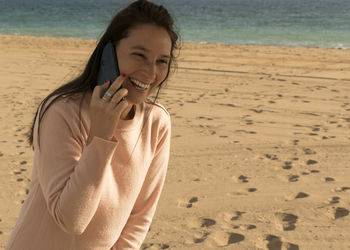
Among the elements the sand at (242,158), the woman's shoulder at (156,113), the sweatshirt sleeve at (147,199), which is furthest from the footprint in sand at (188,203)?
the woman's shoulder at (156,113)

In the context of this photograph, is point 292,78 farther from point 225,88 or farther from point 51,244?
point 51,244

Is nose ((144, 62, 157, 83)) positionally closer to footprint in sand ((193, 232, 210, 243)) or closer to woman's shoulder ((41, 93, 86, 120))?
woman's shoulder ((41, 93, 86, 120))

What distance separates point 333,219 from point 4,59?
34.6 ft

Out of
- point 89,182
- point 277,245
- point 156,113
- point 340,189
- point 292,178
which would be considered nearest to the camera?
point 89,182

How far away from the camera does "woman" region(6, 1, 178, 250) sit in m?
1.38

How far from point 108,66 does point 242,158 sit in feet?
12.7

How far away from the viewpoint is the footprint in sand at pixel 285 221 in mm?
3744

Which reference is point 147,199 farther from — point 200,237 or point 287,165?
point 287,165

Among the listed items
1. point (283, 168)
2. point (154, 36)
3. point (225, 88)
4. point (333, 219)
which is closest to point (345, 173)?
point (283, 168)

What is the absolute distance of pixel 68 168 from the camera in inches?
55.5

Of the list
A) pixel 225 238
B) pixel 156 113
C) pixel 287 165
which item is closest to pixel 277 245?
pixel 225 238

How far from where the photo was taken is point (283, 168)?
16.3 feet

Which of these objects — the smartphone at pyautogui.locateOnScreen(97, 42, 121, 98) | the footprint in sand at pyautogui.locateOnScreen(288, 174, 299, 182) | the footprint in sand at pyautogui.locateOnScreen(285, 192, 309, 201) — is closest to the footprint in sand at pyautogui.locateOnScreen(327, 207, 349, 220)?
the footprint in sand at pyautogui.locateOnScreen(285, 192, 309, 201)

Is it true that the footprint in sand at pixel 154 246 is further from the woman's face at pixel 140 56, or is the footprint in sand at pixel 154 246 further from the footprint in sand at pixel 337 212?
the woman's face at pixel 140 56
